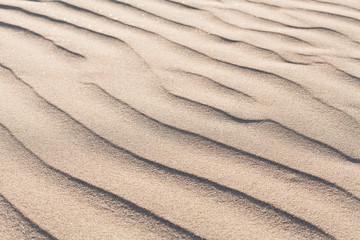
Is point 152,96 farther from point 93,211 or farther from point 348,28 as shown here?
point 348,28

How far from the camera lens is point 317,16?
89.0 inches

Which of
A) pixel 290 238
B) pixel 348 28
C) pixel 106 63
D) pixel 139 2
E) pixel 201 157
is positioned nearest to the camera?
pixel 290 238

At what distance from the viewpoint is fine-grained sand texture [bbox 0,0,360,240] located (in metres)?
1.14

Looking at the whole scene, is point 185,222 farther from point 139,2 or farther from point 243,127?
point 139,2

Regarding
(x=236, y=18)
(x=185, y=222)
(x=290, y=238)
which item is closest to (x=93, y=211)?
(x=185, y=222)

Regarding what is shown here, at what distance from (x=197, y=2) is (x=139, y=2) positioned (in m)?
0.33

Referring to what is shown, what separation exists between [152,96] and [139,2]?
979 mm

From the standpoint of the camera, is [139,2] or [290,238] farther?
[139,2]

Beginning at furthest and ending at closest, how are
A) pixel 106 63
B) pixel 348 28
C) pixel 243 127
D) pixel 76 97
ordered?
pixel 348 28 < pixel 106 63 < pixel 76 97 < pixel 243 127

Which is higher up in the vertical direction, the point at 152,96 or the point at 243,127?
the point at 243,127

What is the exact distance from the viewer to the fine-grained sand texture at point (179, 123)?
1.14 m

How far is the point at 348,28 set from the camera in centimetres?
214

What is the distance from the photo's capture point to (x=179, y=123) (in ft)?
4.84

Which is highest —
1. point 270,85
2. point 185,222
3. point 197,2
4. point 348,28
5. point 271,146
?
point 348,28
